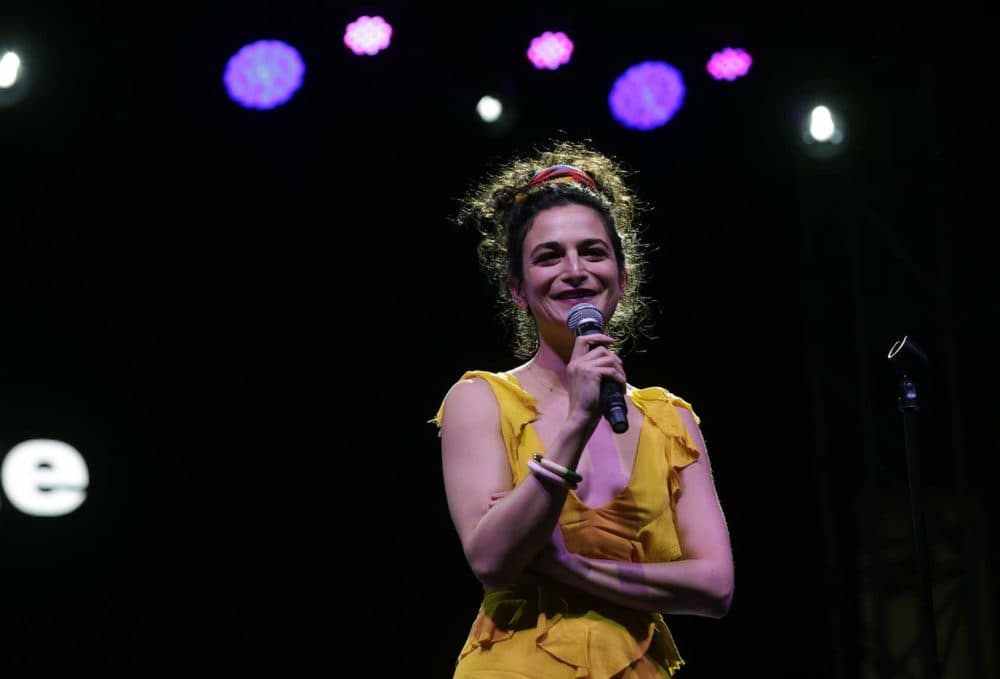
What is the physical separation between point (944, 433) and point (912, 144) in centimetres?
132

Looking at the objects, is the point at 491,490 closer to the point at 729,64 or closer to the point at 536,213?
the point at 536,213

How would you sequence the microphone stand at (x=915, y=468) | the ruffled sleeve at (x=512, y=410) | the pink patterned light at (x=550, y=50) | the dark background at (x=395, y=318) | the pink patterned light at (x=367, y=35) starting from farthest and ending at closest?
the pink patterned light at (x=550, y=50) < the pink patterned light at (x=367, y=35) < the dark background at (x=395, y=318) < the microphone stand at (x=915, y=468) < the ruffled sleeve at (x=512, y=410)

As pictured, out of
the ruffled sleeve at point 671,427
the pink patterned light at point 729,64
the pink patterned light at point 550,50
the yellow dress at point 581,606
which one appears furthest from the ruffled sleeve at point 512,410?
the pink patterned light at point 729,64

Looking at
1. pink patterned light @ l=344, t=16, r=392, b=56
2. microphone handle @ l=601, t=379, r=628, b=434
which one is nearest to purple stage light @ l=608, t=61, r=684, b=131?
pink patterned light @ l=344, t=16, r=392, b=56

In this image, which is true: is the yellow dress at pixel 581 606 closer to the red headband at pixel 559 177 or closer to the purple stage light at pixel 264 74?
the red headband at pixel 559 177

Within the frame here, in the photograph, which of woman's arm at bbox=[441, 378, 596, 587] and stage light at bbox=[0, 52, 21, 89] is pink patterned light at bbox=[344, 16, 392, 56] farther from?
woman's arm at bbox=[441, 378, 596, 587]

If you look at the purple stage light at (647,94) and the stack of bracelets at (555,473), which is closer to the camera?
the stack of bracelets at (555,473)

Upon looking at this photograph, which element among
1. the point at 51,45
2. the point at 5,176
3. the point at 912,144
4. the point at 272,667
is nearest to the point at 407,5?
the point at 51,45

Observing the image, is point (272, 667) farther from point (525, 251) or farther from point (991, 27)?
point (991, 27)

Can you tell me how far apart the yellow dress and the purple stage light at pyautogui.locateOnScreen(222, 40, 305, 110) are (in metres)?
3.21

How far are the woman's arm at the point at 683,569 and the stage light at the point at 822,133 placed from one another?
3.40 m

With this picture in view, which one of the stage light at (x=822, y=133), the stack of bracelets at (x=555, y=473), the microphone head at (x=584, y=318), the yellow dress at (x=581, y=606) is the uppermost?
the stage light at (x=822, y=133)

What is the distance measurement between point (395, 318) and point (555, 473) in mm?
3576

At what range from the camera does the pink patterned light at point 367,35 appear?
4.86 m
